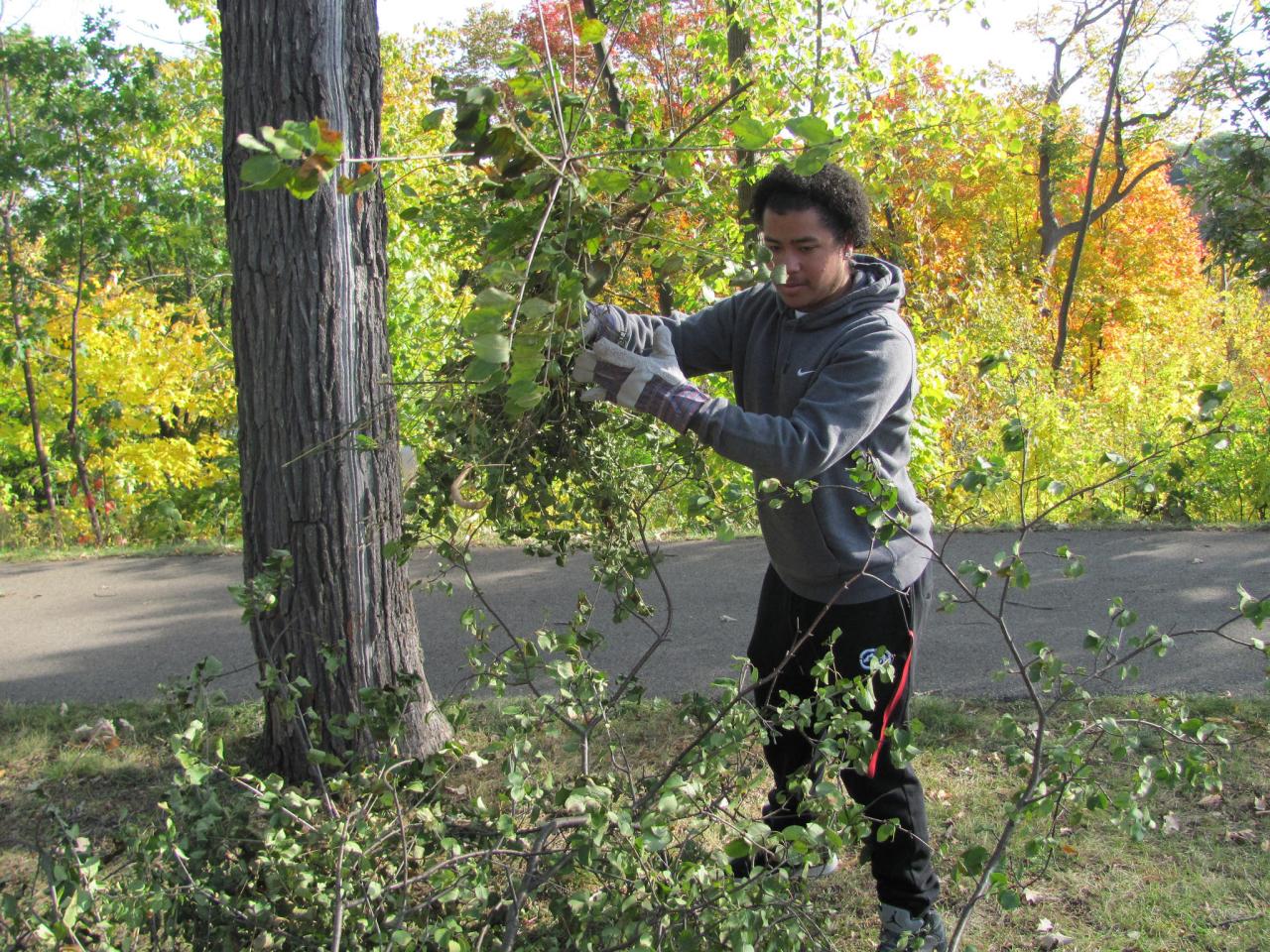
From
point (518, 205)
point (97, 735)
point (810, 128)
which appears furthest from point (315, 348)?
point (97, 735)

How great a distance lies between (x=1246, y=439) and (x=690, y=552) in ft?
16.4

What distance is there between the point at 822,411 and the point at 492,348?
0.85 m

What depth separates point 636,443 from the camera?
100 inches

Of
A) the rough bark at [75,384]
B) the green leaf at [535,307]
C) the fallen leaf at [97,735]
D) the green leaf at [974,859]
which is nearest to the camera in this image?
the green leaf at [535,307]

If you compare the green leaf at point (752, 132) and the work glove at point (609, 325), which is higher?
the green leaf at point (752, 132)

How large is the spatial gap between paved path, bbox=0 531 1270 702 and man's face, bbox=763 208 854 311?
1875mm

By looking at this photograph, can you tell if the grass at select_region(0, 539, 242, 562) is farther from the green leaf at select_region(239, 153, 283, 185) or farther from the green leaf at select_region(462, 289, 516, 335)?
the green leaf at select_region(239, 153, 283, 185)

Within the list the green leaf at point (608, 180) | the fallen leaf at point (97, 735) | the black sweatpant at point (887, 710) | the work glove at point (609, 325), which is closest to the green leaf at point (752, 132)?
the green leaf at point (608, 180)

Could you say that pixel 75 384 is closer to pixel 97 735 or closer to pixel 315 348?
pixel 97 735

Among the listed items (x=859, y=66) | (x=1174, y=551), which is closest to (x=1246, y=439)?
(x=1174, y=551)

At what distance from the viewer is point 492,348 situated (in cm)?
157

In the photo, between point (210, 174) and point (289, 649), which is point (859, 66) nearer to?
point (289, 649)

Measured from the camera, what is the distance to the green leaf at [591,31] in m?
1.89

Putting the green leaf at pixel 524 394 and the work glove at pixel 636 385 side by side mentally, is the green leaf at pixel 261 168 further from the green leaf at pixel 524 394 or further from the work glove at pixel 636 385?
the work glove at pixel 636 385
